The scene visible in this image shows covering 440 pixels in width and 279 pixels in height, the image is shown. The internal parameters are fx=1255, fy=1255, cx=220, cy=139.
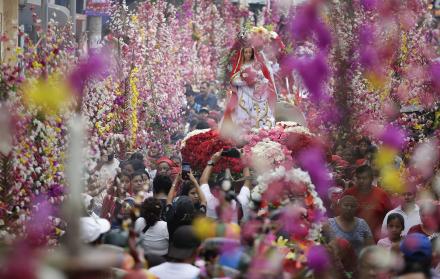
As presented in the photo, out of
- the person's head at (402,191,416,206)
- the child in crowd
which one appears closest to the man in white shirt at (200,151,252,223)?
the child in crowd

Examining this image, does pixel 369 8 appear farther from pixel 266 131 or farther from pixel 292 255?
pixel 292 255

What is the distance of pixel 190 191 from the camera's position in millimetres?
10891

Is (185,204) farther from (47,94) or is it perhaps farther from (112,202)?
(112,202)

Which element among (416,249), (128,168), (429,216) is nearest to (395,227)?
(429,216)

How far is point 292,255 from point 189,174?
11.5ft

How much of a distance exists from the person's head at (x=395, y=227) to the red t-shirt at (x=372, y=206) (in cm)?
93

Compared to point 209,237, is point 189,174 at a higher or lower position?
lower

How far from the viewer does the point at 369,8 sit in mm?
12000

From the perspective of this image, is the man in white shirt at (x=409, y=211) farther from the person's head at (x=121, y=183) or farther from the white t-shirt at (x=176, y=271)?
the white t-shirt at (x=176, y=271)

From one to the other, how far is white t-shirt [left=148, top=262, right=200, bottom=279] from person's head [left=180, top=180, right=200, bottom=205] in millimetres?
2483

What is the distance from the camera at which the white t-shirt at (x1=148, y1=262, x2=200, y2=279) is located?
25.2 ft

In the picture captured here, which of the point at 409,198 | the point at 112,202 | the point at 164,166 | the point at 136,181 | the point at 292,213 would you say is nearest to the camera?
the point at 292,213

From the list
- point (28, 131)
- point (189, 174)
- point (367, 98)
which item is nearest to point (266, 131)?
point (189, 174)

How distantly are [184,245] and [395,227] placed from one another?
2.37 m
